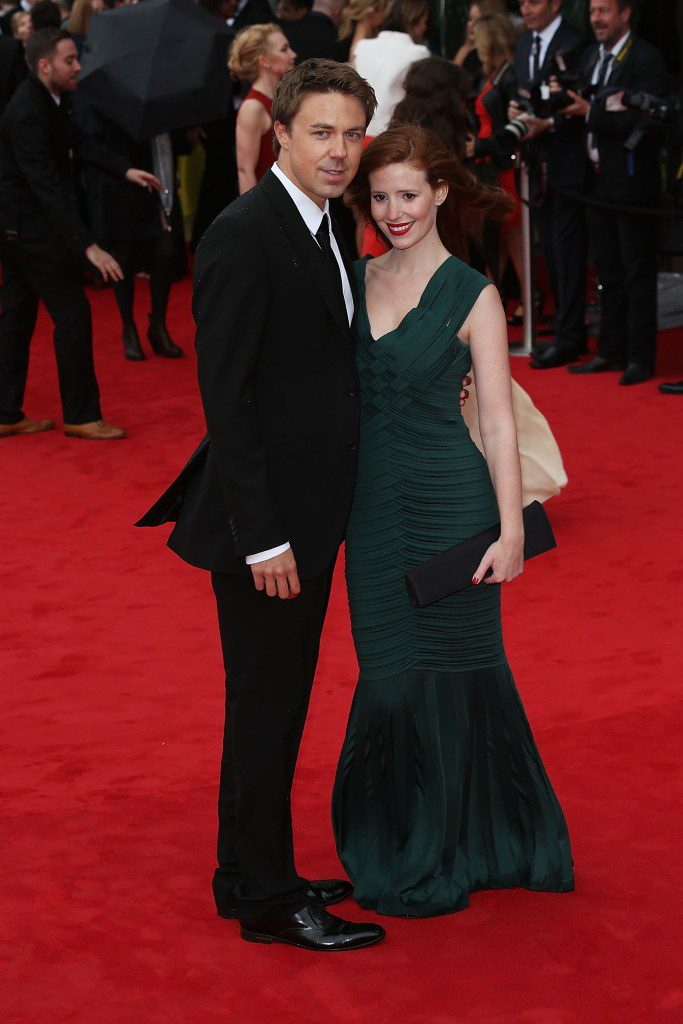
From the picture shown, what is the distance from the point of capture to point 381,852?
301cm

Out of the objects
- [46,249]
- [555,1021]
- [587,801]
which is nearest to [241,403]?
[555,1021]

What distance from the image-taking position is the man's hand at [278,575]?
2.57 meters

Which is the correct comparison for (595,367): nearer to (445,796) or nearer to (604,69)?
(604,69)

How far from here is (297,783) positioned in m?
3.58

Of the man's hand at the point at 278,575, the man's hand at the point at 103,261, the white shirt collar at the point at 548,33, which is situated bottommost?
the man's hand at the point at 278,575

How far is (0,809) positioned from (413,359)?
1508 millimetres

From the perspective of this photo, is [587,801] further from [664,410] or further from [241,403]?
[664,410]

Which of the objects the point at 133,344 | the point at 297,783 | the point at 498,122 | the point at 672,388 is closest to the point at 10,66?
the point at 133,344

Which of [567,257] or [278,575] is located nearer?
[278,575]

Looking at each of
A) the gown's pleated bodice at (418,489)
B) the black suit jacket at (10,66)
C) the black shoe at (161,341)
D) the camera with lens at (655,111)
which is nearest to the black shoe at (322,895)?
the gown's pleated bodice at (418,489)

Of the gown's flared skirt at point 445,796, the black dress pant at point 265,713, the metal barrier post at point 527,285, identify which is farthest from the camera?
the metal barrier post at point 527,285

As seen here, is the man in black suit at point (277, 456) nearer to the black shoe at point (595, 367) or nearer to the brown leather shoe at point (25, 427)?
the brown leather shoe at point (25, 427)

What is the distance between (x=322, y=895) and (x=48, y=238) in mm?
4334

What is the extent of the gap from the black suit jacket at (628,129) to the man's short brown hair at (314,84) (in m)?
4.82
